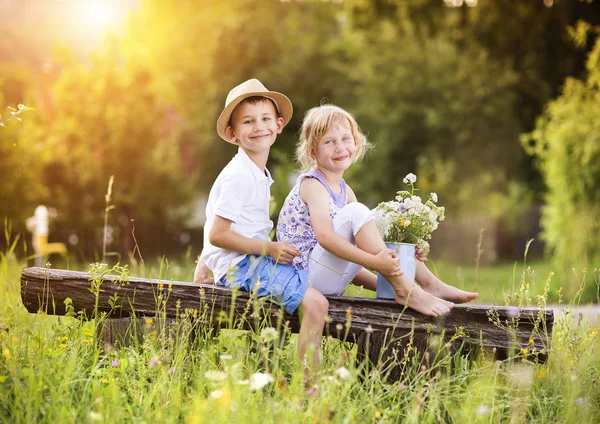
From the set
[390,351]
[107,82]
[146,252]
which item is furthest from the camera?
[146,252]

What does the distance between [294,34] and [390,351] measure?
17.8 meters

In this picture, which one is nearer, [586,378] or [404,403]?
[404,403]

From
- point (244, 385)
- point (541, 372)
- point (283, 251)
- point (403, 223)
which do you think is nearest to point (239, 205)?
point (283, 251)

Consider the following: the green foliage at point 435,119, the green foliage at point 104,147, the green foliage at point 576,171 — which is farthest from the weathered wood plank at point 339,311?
the green foliage at point 435,119

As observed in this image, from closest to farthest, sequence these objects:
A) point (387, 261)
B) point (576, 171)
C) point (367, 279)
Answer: point (387, 261) < point (367, 279) < point (576, 171)

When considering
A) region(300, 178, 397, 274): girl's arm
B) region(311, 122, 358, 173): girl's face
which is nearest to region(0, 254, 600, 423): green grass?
region(300, 178, 397, 274): girl's arm

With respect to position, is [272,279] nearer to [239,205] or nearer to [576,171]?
[239,205]

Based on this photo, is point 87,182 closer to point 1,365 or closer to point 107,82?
point 107,82

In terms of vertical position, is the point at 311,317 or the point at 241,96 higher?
the point at 241,96

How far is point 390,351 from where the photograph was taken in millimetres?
3795

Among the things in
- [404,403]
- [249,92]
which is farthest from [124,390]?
[249,92]

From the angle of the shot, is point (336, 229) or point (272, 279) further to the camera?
point (336, 229)

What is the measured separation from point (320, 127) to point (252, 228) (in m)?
0.69

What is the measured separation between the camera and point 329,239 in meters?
3.67
